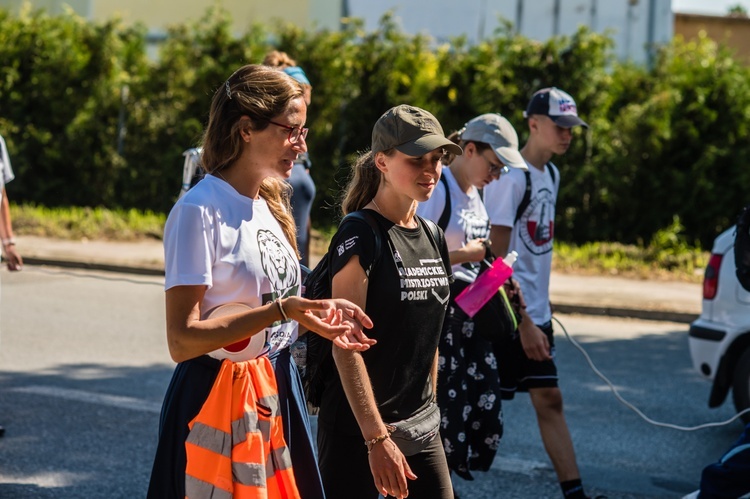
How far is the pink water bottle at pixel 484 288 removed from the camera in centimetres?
463

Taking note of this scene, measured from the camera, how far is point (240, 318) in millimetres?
2871

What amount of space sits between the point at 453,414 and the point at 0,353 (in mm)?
4965

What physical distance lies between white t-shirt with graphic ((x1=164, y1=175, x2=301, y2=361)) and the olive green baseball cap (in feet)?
1.88

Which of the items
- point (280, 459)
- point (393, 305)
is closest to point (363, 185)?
point (393, 305)

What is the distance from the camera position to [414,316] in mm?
3461

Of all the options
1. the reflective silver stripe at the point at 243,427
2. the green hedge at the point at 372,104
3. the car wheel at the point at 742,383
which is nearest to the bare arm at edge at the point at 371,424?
the reflective silver stripe at the point at 243,427

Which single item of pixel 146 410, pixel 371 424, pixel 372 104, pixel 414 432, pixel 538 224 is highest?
pixel 538 224

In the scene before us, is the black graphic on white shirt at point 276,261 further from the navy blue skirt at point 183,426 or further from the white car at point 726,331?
the white car at point 726,331

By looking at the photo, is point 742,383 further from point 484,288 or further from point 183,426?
point 183,426

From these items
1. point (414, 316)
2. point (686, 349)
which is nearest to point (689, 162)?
point (686, 349)

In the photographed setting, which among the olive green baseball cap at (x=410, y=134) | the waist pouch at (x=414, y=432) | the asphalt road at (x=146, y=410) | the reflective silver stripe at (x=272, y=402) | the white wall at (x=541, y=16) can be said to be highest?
the white wall at (x=541, y=16)

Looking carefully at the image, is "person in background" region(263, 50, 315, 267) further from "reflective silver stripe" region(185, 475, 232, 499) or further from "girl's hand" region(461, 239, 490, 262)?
"reflective silver stripe" region(185, 475, 232, 499)

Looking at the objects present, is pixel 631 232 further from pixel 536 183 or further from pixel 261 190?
pixel 261 190

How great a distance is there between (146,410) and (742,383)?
12.5ft
